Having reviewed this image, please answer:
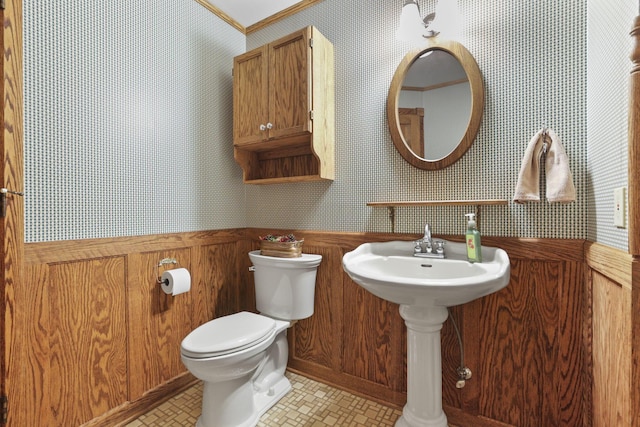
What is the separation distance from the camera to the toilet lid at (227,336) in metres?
1.31

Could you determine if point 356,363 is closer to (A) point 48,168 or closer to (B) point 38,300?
(B) point 38,300

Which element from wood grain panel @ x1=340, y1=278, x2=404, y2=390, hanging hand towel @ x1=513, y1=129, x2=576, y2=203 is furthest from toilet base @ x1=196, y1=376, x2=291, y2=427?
hanging hand towel @ x1=513, y1=129, x2=576, y2=203

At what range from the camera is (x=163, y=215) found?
1.71m

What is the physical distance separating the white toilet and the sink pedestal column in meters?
0.65

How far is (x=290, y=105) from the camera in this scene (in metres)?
1.72

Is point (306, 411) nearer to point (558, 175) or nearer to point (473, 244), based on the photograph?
point (473, 244)

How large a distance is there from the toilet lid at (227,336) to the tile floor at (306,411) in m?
0.45

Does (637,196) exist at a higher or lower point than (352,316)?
higher

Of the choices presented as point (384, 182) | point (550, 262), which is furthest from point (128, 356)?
point (550, 262)

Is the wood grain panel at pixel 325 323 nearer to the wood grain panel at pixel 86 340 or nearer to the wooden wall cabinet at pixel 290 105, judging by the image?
the wooden wall cabinet at pixel 290 105

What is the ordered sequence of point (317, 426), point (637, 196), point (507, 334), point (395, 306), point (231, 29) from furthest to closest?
point (231, 29) → point (395, 306) → point (317, 426) → point (507, 334) → point (637, 196)

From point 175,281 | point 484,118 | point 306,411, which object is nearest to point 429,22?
point 484,118

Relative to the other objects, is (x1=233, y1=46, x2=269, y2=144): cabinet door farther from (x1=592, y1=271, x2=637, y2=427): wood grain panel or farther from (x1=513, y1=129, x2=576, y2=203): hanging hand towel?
(x1=592, y1=271, x2=637, y2=427): wood grain panel

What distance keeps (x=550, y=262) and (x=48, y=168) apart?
7.17ft
